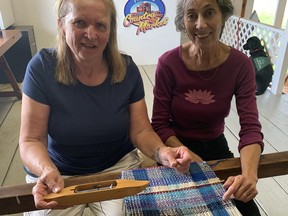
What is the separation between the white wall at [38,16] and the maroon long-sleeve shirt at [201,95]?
2.76 m

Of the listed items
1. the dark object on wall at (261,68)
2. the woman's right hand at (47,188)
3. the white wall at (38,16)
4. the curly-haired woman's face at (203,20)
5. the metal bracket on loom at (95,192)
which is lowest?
the dark object on wall at (261,68)

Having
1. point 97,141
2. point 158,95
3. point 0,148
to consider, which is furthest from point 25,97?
point 0,148

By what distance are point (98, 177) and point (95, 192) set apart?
21 cm

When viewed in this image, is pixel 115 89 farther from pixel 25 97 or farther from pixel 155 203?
pixel 155 203

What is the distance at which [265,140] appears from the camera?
7.04 feet

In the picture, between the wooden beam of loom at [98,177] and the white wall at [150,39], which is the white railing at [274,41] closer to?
the white wall at [150,39]

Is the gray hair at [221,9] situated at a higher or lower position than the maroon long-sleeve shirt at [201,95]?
higher

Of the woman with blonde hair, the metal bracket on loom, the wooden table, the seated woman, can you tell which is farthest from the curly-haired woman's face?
the wooden table

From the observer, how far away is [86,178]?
2.64ft

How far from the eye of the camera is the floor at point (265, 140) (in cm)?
162

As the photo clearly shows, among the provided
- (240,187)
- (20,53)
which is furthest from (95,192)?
(20,53)

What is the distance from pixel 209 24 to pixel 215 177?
1.78 ft

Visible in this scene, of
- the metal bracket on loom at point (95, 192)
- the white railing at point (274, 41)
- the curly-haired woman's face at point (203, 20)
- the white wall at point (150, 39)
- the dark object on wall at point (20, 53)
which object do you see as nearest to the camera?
the metal bracket on loom at point (95, 192)

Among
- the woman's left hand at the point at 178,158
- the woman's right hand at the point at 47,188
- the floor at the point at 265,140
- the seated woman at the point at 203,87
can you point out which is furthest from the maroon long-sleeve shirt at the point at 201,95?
the floor at the point at 265,140
